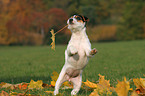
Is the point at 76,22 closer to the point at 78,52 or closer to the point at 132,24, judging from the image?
the point at 78,52

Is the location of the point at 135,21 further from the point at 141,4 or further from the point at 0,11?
the point at 0,11

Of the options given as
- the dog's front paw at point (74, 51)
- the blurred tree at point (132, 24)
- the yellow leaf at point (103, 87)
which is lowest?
the yellow leaf at point (103, 87)

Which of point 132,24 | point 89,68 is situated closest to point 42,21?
point 132,24

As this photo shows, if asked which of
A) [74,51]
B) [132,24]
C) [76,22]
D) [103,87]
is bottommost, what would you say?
[103,87]

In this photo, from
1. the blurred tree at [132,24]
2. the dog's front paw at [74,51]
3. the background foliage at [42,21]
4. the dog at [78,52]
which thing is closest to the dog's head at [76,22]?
the dog at [78,52]

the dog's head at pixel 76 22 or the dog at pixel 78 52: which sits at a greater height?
the dog's head at pixel 76 22

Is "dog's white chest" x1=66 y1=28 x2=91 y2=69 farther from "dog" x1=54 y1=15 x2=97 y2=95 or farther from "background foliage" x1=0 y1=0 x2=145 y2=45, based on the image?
"background foliage" x1=0 y1=0 x2=145 y2=45

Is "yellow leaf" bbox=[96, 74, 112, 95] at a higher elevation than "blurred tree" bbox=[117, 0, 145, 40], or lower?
lower

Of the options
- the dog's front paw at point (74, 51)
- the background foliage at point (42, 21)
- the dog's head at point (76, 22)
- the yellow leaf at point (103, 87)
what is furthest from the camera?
the background foliage at point (42, 21)

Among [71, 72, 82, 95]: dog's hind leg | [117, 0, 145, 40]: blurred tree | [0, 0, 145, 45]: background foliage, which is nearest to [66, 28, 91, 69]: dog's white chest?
[71, 72, 82, 95]: dog's hind leg

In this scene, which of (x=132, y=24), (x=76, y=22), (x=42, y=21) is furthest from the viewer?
(x=132, y=24)

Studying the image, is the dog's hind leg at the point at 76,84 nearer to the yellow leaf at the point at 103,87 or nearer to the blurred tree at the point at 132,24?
the yellow leaf at the point at 103,87

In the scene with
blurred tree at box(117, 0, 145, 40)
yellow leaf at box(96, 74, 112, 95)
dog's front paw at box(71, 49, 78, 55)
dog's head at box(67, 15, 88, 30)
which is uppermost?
blurred tree at box(117, 0, 145, 40)

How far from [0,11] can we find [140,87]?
38.4m
